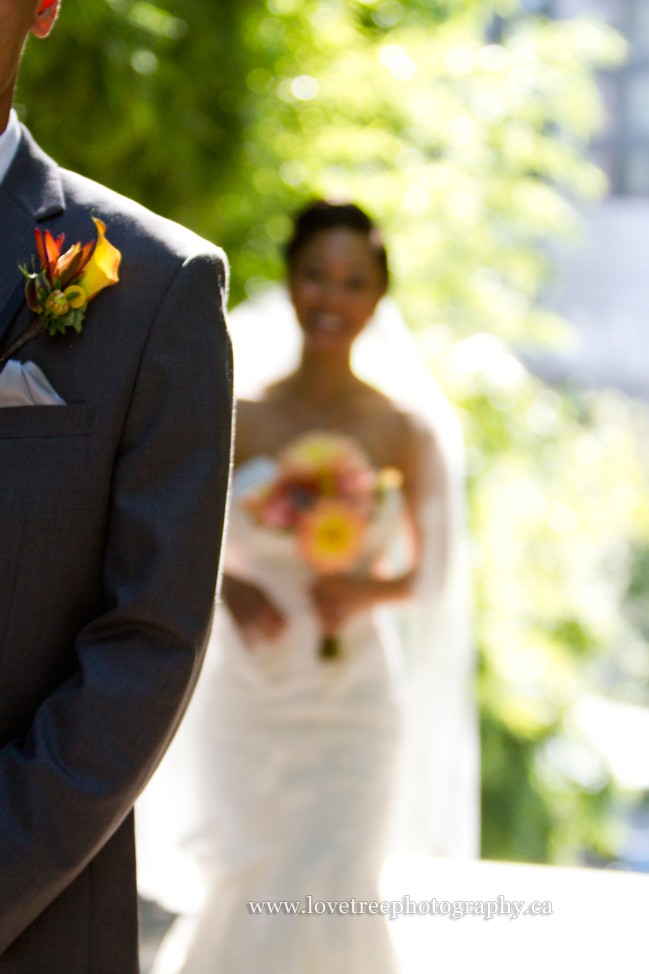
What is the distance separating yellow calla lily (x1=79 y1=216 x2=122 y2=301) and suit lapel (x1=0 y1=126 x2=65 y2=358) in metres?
0.07

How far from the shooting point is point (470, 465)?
645cm

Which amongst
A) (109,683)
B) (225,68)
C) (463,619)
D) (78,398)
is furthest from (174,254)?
(225,68)

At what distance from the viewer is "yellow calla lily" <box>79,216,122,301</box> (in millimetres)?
1092

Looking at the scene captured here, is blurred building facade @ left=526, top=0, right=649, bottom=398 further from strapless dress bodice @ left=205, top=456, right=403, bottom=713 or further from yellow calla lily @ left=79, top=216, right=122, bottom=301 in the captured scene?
yellow calla lily @ left=79, top=216, right=122, bottom=301

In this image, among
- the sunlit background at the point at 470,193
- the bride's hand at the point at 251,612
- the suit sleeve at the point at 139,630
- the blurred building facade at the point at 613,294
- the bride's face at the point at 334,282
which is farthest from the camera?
the blurred building facade at the point at 613,294

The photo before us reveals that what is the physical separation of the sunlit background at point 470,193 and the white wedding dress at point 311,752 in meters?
1.03

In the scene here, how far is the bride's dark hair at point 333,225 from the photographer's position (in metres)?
3.58

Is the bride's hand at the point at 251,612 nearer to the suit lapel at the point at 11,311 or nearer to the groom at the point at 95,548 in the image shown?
the groom at the point at 95,548

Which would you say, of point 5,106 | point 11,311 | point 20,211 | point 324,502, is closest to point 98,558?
point 11,311

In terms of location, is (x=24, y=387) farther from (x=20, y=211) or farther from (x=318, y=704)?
(x=318, y=704)

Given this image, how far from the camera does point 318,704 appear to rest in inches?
135

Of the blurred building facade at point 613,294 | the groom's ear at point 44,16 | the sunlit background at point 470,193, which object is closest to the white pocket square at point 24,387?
the groom's ear at point 44,16

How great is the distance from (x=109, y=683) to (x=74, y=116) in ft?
10.6

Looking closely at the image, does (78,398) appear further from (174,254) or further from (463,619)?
(463,619)
